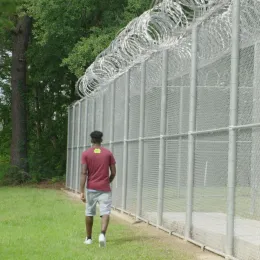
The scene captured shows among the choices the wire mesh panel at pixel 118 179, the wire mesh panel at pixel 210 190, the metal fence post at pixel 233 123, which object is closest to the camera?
the metal fence post at pixel 233 123

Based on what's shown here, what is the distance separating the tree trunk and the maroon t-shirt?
22.4 m

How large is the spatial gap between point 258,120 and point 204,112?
2147 millimetres

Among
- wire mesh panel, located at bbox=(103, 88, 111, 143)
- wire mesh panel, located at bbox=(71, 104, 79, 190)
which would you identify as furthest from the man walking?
wire mesh panel, located at bbox=(71, 104, 79, 190)

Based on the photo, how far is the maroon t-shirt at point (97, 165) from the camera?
10.4 m

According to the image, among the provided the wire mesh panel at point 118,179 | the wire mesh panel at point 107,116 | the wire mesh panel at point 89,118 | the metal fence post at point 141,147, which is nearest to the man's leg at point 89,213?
the metal fence post at point 141,147

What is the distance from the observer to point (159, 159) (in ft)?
41.1

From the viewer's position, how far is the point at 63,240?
1083cm

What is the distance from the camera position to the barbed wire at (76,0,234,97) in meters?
9.95

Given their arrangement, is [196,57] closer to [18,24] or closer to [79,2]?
[79,2]

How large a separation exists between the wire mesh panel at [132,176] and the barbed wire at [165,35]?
1.71 meters

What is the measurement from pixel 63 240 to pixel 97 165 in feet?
4.13

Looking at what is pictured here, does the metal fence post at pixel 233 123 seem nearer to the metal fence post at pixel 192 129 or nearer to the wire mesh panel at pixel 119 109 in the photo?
the metal fence post at pixel 192 129

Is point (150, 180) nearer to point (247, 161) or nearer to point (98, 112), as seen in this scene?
point (247, 161)

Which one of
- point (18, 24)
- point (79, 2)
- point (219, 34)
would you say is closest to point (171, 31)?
point (219, 34)
